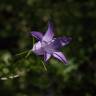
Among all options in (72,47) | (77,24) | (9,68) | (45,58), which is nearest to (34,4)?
(77,24)

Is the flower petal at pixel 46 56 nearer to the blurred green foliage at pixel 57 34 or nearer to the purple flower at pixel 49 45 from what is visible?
the purple flower at pixel 49 45

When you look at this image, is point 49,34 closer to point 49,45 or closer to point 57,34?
point 49,45

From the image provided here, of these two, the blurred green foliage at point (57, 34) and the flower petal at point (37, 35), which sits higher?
the blurred green foliage at point (57, 34)

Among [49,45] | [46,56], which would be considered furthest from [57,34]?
[46,56]

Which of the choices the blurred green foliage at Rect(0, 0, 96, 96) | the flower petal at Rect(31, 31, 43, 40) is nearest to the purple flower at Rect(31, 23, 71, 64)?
the flower petal at Rect(31, 31, 43, 40)

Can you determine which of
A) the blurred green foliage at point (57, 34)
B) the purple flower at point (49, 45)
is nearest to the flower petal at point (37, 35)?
the purple flower at point (49, 45)

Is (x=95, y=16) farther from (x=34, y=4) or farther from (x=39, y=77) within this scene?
(x=39, y=77)
